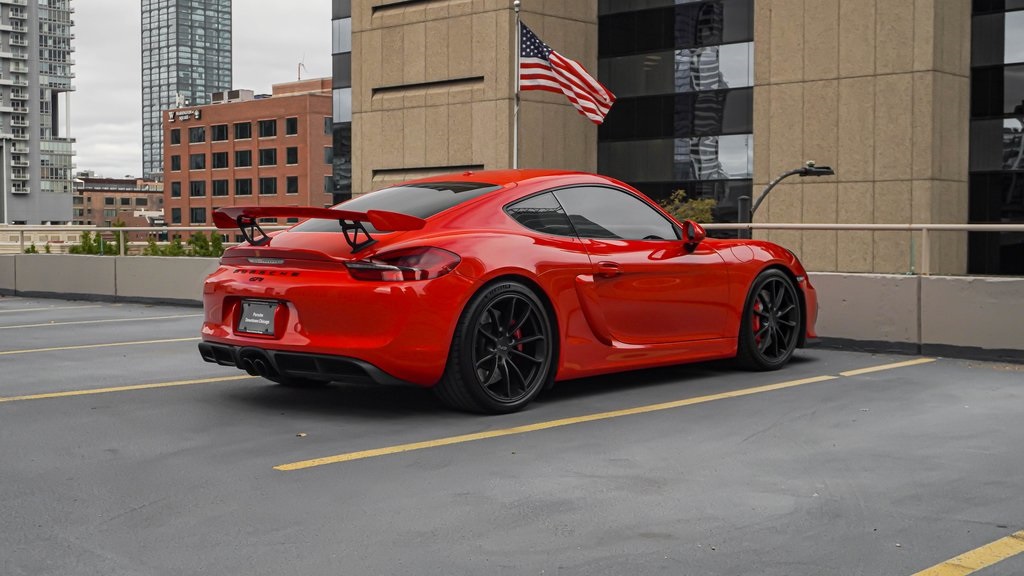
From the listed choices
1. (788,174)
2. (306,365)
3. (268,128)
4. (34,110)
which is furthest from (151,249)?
(34,110)

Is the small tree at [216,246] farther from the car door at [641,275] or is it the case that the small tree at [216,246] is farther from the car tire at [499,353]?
the car tire at [499,353]

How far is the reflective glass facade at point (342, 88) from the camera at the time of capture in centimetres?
6262

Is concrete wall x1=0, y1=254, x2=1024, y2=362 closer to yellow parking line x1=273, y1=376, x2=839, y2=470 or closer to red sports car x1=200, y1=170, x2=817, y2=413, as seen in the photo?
yellow parking line x1=273, y1=376, x2=839, y2=470

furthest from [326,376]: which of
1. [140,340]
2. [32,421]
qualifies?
[140,340]

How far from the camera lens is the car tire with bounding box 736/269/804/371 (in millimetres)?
8805

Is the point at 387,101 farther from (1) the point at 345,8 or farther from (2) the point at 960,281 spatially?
(2) the point at 960,281

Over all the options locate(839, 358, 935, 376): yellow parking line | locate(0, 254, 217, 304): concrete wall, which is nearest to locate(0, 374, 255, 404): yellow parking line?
locate(839, 358, 935, 376): yellow parking line

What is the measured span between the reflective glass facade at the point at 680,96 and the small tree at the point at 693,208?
0.65 metres

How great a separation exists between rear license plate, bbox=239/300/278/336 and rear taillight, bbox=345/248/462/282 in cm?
60

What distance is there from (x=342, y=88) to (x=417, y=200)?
2241 inches

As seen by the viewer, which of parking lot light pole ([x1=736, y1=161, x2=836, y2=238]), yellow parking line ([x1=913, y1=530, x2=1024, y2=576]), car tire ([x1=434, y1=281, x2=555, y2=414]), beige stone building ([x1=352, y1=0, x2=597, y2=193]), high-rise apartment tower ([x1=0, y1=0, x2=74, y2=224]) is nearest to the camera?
yellow parking line ([x1=913, y1=530, x2=1024, y2=576])

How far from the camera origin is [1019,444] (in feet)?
20.2

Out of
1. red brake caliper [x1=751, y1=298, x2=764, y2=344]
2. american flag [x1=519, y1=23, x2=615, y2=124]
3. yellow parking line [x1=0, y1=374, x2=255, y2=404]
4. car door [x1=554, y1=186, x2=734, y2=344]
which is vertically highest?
american flag [x1=519, y1=23, x2=615, y2=124]

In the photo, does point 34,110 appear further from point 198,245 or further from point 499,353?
point 499,353
